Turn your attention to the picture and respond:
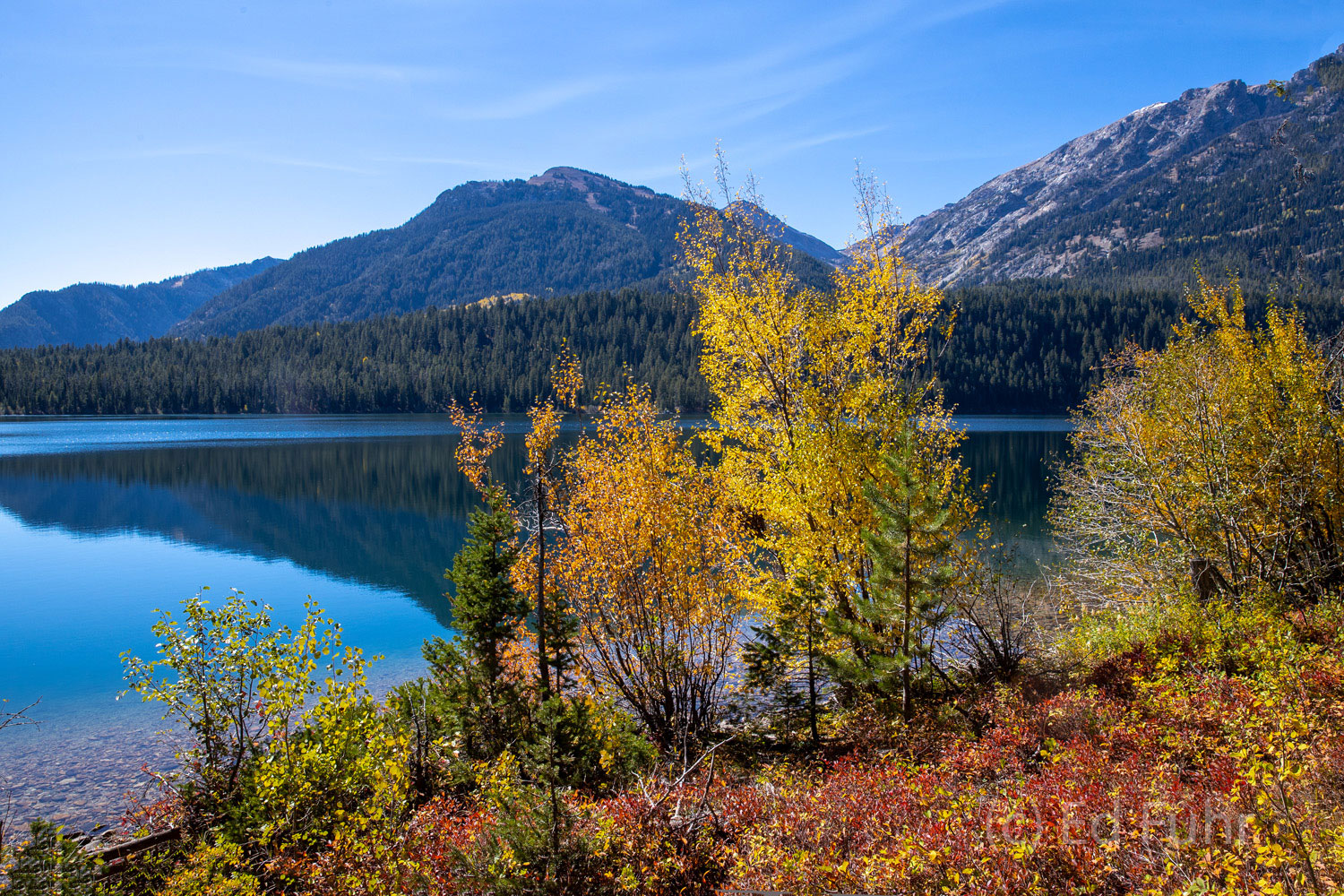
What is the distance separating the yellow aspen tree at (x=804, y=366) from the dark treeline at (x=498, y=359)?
11657cm

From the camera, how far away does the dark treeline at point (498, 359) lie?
150125mm

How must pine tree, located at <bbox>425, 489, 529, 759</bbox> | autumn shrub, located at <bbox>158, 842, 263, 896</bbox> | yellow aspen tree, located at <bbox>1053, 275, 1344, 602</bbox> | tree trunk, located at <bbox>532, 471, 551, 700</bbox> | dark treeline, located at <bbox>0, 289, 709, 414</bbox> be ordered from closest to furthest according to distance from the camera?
autumn shrub, located at <bbox>158, 842, 263, 896</bbox> < pine tree, located at <bbox>425, 489, 529, 759</bbox> < yellow aspen tree, located at <bbox>1053, 275, 1344, 602</bbox> < tree trunk, located at <bbox>532, 471, 551, 700</bbox> < dark treeline, located at <bbox>0, 289, 709, 414</bbox>

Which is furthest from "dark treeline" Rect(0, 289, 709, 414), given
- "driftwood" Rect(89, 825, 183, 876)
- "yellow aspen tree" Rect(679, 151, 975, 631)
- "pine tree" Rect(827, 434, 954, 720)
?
"driftwood" Rect(89, 825, 183, 876)

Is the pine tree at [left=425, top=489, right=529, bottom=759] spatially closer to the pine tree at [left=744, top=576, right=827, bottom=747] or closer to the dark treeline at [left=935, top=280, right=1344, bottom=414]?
the pine tree at [left=744, top=576, right=827, bottom=747]

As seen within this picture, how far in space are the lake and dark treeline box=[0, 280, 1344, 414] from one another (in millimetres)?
66639

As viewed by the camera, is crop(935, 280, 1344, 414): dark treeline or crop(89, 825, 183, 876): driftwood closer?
crop(89, 825, 183, 876): driftwood

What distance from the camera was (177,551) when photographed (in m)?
40.5

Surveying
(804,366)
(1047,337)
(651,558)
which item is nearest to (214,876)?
(651,558)

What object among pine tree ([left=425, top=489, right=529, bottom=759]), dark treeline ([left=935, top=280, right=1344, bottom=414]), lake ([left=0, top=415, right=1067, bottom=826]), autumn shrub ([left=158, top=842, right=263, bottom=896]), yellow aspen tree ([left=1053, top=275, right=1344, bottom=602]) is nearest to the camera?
autumn shrub ([left=158, top=842, right=263, bottom=896])

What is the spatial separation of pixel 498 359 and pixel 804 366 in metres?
160

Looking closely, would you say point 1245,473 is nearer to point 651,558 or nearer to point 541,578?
point 651,558

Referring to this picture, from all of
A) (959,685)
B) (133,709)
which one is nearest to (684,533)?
(959,685)

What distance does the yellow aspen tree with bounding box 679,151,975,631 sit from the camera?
559 inches

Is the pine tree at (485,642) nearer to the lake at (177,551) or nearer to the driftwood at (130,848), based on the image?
the driftwood at (130,848)
